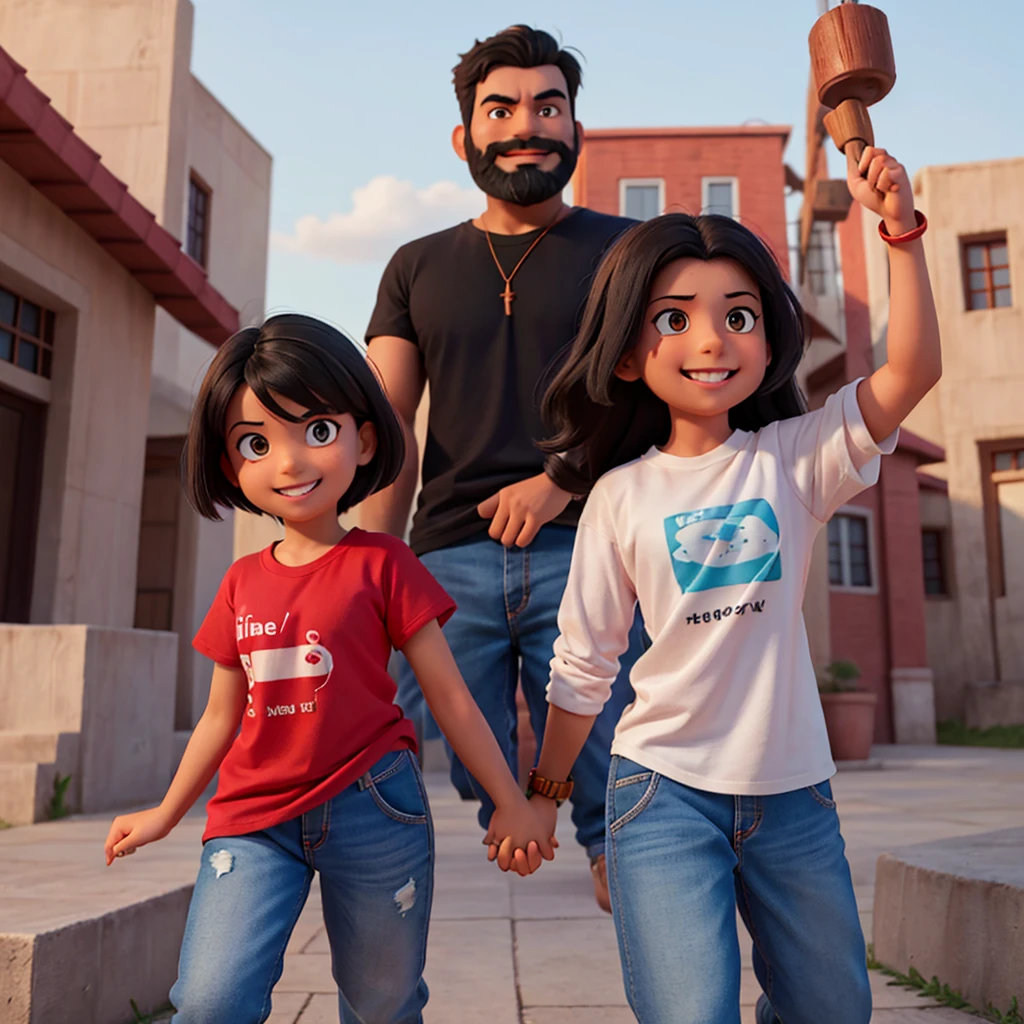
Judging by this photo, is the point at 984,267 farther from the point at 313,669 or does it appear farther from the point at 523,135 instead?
the point at 313,669

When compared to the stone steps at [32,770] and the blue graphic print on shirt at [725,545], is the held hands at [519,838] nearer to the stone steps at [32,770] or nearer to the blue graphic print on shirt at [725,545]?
the blue graphic print on shirt at [725,545]

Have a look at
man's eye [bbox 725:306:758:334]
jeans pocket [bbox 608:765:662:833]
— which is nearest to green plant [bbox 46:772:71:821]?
jeans pocket [bbox 608:765:662:833]

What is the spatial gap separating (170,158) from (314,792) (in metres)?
9.91

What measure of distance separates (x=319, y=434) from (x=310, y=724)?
54 centimetres

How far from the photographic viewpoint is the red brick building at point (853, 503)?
644 inches

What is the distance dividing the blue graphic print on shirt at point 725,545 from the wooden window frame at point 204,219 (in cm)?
1243

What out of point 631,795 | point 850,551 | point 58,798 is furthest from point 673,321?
point 850,551

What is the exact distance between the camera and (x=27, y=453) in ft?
25.2

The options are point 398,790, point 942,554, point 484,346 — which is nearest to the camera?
point 398,790

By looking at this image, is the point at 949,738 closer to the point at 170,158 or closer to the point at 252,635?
the point at 170,158

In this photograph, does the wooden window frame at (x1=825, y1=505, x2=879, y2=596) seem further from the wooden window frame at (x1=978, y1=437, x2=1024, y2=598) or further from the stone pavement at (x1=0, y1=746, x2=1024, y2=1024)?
the stone pavement at (x1=0, y1=746, x2=1024, y2=1024)

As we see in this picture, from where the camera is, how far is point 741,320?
2.06 m

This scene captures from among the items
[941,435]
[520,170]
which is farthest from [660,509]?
[941,435]

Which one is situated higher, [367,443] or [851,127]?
[851,127]
